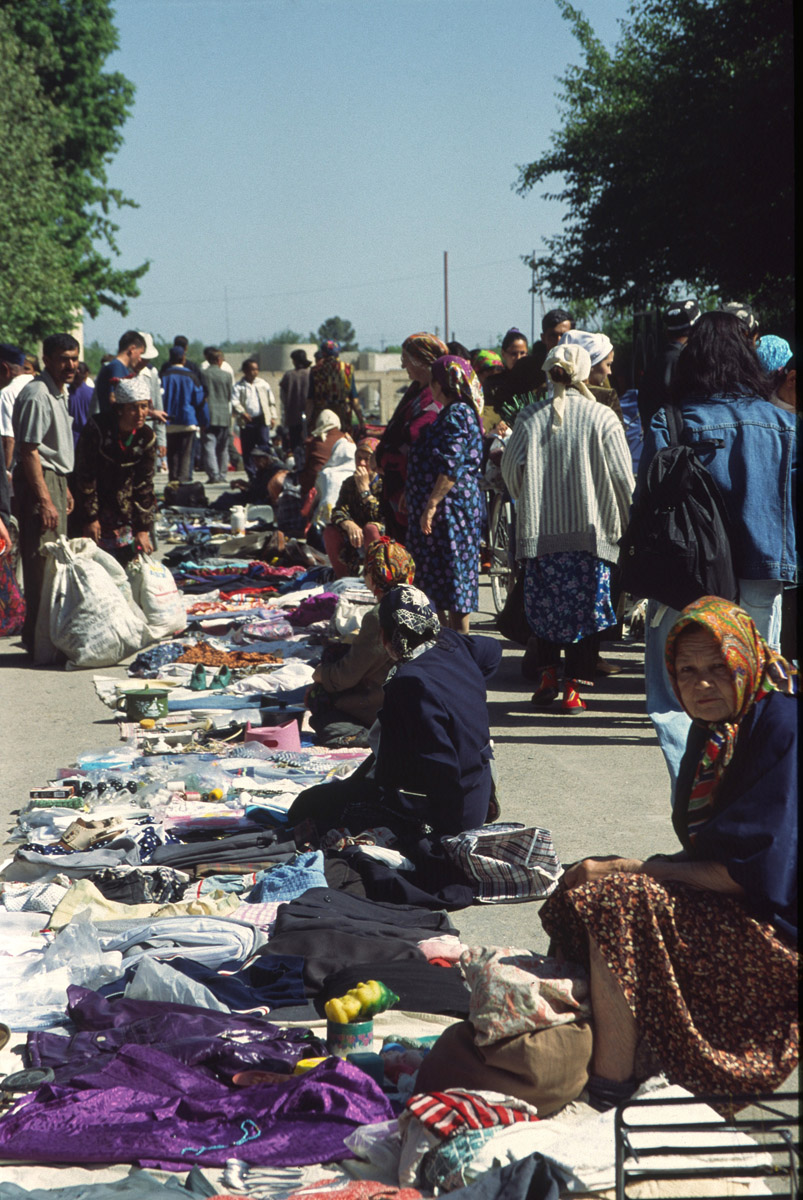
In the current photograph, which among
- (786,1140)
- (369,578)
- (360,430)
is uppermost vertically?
(360,430)

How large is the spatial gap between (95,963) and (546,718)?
3987 mm

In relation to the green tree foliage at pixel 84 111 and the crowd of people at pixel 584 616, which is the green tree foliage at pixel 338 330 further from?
the crowd of people at pixel 584 616

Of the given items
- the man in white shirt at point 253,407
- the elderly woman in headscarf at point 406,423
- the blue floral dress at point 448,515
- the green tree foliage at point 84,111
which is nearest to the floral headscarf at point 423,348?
the elderly woman in headscarf at point 406,423

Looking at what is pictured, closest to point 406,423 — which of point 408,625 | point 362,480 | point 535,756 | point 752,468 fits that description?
point 362,480

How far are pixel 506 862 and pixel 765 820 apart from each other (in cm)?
205

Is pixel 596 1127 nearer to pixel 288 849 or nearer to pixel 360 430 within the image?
pixel 288 849

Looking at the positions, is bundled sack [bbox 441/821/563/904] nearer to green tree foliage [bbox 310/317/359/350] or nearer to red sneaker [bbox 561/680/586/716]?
red sneaker [bbox 561/680/586/716]

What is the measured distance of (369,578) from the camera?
603cm

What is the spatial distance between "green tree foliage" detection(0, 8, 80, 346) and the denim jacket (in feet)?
69.0

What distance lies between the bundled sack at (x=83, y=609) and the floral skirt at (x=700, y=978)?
656 centimetres

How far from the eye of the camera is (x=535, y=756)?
6.87 m

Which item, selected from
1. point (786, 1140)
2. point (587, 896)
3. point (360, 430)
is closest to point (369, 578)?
point (587, 896)

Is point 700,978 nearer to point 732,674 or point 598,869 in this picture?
point 598,869

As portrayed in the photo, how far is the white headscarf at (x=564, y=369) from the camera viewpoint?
294 inches
